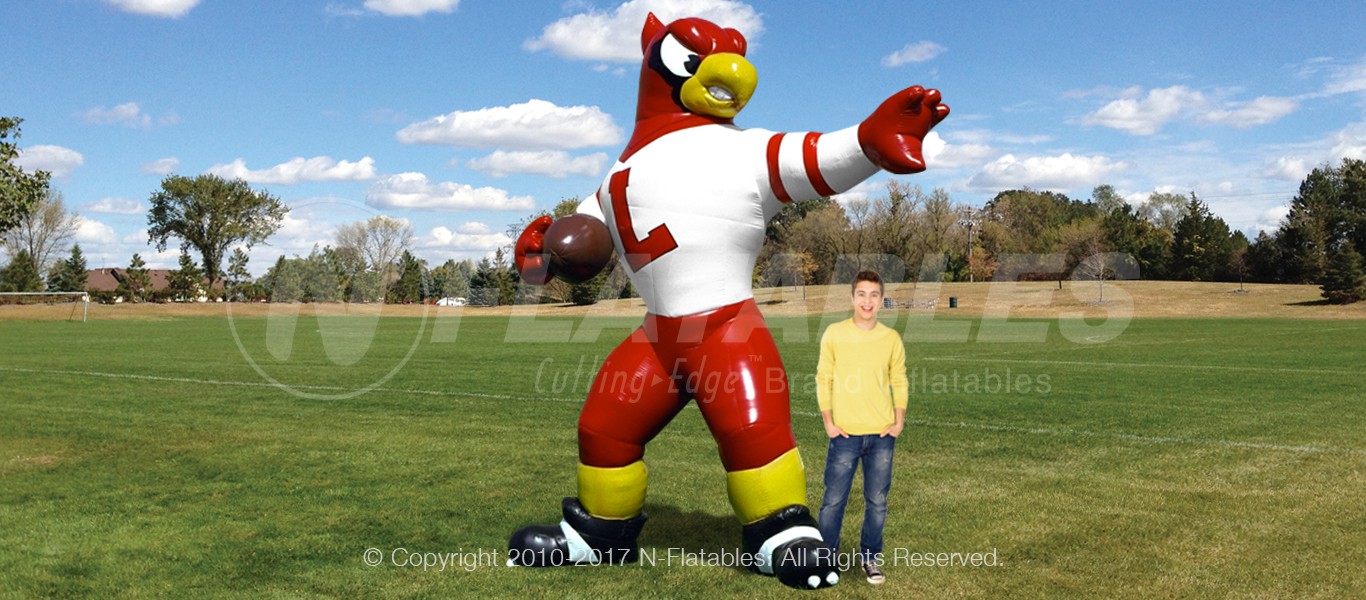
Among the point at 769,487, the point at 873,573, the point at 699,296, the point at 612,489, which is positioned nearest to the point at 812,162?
the point at 699,296

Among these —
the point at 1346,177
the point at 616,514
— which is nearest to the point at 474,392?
the point at 616,514

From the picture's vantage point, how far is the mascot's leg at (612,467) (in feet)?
15.2

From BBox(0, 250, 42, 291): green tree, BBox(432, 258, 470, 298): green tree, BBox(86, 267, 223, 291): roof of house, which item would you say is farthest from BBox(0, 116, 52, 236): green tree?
BBox(86, 267, 223, 291): roof of house

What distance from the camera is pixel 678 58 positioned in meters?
4.74

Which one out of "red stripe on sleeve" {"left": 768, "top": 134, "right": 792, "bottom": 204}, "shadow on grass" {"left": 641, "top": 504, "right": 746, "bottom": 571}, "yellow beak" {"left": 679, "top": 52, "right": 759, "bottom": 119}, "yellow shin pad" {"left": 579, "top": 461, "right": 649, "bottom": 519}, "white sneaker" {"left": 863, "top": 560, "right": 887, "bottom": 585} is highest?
"yellow beak" {"left": 679, "top": 52, "right": 759, "bottom": 119}

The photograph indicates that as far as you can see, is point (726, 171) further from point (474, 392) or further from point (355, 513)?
point (474, 392)

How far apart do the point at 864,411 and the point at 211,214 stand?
2462 inches

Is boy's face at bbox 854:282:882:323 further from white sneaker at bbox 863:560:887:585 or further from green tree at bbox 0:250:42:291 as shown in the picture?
green tree at bbox 0:250:42:291

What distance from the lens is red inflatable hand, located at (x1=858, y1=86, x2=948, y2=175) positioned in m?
3.87

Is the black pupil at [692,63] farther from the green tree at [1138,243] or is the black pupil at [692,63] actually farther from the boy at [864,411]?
the green tree at [1138,243]

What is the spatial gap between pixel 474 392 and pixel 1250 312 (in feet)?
122

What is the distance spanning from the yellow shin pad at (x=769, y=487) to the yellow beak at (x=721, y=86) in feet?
5.36

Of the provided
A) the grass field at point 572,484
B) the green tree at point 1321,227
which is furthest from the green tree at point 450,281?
the green tree at point 1321,227

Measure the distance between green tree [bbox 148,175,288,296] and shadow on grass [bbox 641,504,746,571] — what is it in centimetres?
5983
